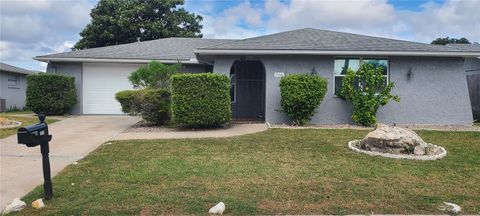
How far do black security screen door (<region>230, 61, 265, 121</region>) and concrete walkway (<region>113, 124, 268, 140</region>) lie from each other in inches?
163

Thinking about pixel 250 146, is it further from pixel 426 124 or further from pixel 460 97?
pixel 460 97

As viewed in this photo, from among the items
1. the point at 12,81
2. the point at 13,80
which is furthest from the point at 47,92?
the point at 13,80

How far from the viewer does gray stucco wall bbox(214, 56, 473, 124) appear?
13.7 metres

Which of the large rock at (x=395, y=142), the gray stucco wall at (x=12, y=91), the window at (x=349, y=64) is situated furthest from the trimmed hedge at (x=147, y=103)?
the gray stucco wall at (x=12, y=91)

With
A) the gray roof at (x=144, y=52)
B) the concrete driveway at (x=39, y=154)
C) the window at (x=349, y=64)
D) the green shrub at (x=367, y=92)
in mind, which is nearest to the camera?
the concrete driveway at (x=39, y=154)

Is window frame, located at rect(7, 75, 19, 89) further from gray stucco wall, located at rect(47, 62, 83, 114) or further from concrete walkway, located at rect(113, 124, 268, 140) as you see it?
concrete walkway, located at rect(113, 124, 268, 140)

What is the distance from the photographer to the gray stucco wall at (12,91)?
2314 cm

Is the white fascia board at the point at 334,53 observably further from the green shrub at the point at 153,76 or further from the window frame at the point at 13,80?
the window frame at the point at 13,80

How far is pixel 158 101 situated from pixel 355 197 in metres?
8.37

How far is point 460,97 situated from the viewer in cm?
1388

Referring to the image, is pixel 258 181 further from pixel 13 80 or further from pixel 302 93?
pixel 13 80

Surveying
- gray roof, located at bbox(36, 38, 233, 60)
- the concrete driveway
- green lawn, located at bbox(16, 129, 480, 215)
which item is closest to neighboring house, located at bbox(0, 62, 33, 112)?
gray roof, located at bbox(36, 38, 233, 60)

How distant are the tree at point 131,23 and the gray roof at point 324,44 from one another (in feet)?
66.0

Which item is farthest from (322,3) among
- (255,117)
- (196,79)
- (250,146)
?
(250,146)
